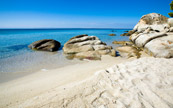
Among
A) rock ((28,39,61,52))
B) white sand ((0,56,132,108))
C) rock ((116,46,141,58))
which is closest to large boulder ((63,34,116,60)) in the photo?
rock ((116,46,141,58))

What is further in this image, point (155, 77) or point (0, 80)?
point (0, 80)

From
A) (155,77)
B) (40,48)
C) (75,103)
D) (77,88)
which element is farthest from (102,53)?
(40,48)

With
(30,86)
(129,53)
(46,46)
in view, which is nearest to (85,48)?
(129,53)

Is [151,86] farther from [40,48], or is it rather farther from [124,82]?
[40,48]

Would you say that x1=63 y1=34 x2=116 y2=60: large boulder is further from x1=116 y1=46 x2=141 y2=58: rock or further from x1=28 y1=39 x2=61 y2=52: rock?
x1=28 y1=39 x2=61 y2=52: rock

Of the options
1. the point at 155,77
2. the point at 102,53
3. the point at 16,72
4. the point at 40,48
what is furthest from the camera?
the point at 40,48

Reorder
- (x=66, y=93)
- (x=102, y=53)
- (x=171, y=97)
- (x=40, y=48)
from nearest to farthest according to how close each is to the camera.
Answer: (x=171, y=97)
(x=66, y=93)
(x=102, y=53)
(x=40, y=48)

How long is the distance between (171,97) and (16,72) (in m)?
7.37

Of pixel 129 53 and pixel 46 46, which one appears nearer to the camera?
pixel 129 53

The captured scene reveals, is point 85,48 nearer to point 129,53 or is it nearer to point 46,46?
point 129,53

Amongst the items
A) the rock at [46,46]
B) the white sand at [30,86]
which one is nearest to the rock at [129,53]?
the white sand at [30,86]

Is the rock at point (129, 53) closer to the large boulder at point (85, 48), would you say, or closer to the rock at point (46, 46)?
the large boulder at point (85, 48)

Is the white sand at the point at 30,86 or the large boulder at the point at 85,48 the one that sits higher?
the large boulder at the point at 85,48

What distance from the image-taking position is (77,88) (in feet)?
9.09
